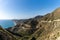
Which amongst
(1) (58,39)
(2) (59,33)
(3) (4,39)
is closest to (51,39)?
(2) (59,33)

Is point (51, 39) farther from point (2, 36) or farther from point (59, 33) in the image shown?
point (2, 36)

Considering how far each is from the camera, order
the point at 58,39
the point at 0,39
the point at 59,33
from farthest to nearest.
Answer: the point at 59,33, the point at 58,39, the point at 0,39

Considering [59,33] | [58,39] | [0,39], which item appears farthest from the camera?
[59,33]

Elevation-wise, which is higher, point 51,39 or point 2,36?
point 2,36

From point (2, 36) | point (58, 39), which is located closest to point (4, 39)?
point (2, 36)

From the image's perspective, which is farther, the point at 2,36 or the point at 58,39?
the point at 58,39

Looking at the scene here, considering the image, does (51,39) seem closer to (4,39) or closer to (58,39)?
(58,39)

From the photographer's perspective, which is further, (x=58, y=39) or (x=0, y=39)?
(x=58, y=39)

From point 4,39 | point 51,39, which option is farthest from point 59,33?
point 4,39
